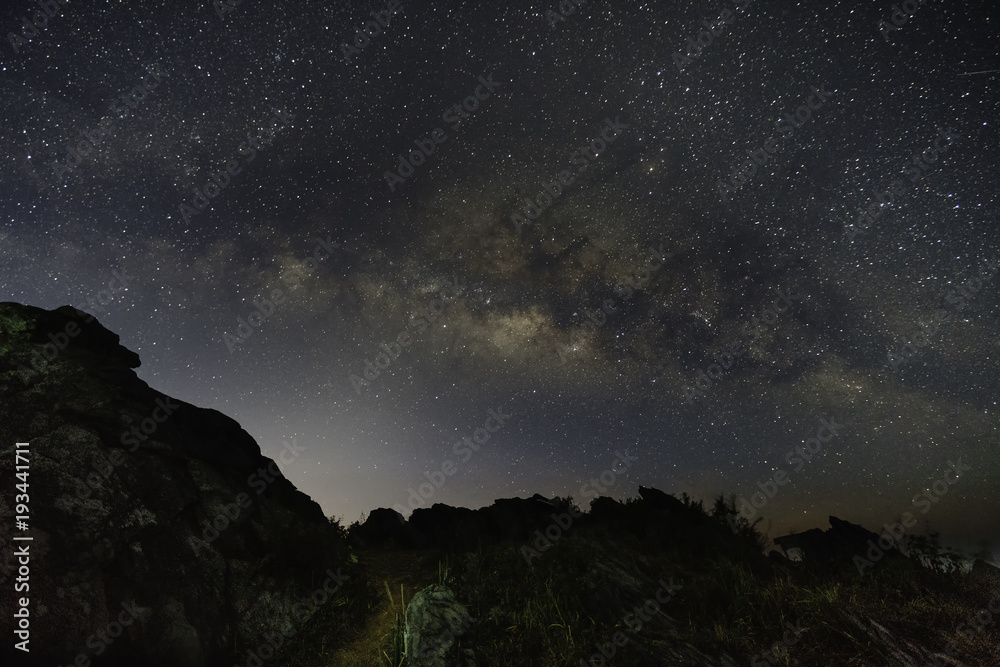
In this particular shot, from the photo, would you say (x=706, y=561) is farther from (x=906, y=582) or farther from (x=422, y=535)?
(x=422, y=535)

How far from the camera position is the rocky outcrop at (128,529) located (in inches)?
224

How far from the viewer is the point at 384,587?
30.1ft

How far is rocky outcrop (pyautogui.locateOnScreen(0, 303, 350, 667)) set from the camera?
18.7ft

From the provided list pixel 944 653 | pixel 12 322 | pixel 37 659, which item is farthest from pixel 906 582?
pixel 12 322

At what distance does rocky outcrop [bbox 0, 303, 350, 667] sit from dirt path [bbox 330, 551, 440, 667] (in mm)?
1056

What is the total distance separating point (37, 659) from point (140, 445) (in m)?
3.23

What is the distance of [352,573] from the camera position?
28.8 feet
